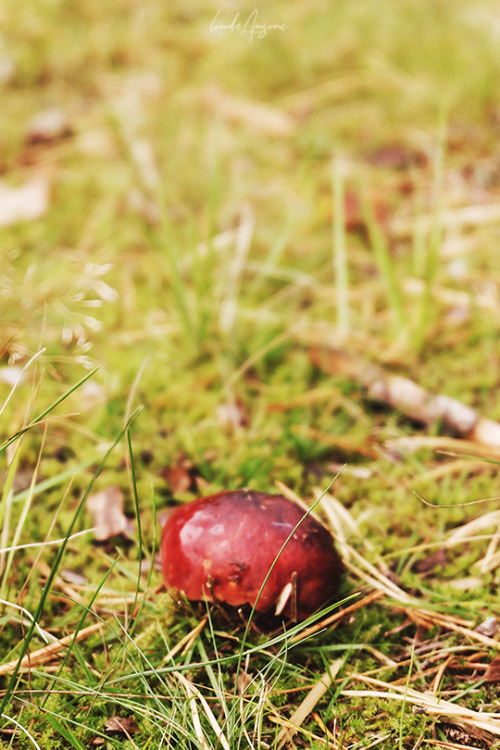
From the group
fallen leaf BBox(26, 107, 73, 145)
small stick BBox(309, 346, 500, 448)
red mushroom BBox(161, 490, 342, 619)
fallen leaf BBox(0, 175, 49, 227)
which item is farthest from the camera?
fallen leaf BBox(26, 107, 73, 145)

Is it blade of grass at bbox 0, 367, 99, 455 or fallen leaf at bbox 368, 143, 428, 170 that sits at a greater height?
blade of grass at bbox 0, 367, 99, 455

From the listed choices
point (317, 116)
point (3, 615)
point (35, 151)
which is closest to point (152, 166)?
point (35, 151)

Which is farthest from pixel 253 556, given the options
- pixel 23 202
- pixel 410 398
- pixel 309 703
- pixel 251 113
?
pixel 251 113

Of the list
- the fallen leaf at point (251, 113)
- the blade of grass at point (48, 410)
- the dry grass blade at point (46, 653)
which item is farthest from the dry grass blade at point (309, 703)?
the fallen leaf at point (251, 113)

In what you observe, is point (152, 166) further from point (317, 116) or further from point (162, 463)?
point (162, 463)

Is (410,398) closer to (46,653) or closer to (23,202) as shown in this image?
(46,653)

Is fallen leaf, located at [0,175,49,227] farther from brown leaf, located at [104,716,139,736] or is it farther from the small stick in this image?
brown leaf, located at [104,716,139,736]

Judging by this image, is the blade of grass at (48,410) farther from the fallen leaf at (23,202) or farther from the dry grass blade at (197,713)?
the fallen leaf at (23,202)

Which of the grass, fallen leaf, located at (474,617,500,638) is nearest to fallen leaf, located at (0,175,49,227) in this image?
the grass
